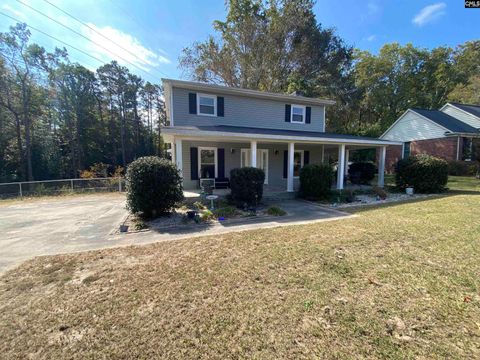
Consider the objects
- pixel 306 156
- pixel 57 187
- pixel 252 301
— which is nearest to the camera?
pixel 252 301

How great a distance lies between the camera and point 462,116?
21.0 metres

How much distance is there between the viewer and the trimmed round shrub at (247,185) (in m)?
8.09

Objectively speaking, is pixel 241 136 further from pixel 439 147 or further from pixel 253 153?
pixel 439 147

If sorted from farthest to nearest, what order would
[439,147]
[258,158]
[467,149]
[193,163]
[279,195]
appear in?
[439,147]
[467,149]
[258,158]
[193,163]
[279,195]

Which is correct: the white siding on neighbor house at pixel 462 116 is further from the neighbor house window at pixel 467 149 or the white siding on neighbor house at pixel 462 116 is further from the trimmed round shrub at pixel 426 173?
the trimmed round shrub at pixel 426 173

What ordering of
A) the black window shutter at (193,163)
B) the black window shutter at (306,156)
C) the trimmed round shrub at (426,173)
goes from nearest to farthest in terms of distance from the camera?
the trimmed round shrub at (426,173) < the black window shutter at (193,163) < the black window shutter at (306,156)

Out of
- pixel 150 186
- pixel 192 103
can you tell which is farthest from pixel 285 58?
pixel 150 186

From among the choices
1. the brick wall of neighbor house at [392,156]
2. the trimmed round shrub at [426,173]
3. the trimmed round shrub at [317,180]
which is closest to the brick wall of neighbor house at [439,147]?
the brick wall of neighbor house at [392,156]

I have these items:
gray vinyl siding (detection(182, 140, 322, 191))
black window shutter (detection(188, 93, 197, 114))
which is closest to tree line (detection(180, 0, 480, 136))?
gray vinyl siding (detection(182, 140, 322, 191))

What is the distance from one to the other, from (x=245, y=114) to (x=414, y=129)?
62.7ft

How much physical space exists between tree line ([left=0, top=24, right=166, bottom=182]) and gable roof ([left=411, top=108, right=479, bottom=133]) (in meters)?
33.5

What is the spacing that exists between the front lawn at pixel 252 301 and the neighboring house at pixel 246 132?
5448 mm

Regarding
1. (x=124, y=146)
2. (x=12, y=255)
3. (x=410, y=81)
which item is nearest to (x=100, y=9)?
(x=12, y=255)

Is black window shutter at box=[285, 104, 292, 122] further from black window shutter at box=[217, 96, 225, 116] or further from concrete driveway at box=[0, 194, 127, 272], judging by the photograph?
concrete driveway at box=[0, 194, 127, 272]
